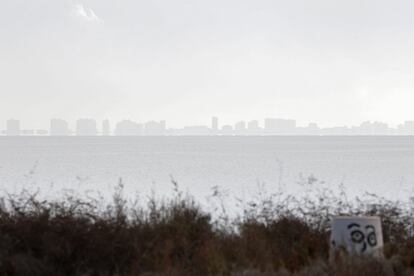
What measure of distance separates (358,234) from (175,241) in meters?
2.81

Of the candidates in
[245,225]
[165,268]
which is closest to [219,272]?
[165,268]

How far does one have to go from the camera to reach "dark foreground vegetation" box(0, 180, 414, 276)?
12352 millimetres

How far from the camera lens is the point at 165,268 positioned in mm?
12047

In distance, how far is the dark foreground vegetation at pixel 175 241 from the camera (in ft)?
40.5

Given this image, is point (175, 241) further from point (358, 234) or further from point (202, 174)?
point (202, 174)

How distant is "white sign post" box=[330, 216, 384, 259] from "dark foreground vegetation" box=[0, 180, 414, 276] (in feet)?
1.13

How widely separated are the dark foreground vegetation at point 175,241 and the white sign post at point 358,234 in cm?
34

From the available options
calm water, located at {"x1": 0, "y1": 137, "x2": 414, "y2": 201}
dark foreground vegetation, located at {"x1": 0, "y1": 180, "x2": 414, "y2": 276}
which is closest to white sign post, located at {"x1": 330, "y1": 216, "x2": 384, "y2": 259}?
dark foreground vegetation, located at {"x1": 0, "y1": 180, "x2": 414, "y2": 276}

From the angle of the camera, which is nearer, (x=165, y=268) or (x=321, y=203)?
(x=165, y=268)

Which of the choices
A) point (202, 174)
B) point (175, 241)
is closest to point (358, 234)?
point (175, 241)

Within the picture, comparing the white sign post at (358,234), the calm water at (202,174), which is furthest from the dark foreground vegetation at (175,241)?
the calm water at (202,174)

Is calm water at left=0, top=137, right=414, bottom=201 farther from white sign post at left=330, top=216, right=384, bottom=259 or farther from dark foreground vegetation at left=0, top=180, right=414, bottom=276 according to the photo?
white sign post at left=330, top=216, right=384, bottom=259

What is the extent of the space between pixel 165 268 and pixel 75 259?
181cm

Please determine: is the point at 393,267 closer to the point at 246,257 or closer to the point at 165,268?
the point at 246,257
